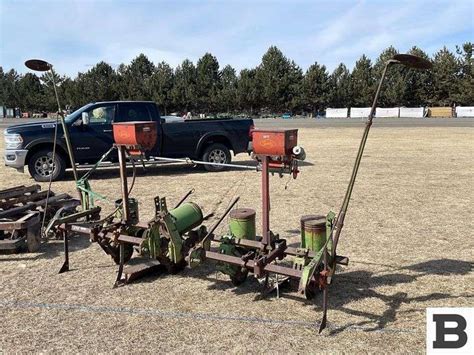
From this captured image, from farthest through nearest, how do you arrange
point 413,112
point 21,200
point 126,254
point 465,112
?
1. point 413,112
2. point 465,112
3. point 21,200
4. point 126,254

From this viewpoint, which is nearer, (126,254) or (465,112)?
(126,254)

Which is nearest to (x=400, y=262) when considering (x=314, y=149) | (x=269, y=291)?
(x=269, y=291)

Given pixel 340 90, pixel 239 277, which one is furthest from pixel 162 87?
pixel 239 277

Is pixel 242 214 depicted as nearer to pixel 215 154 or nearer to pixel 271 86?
pixel 215 154

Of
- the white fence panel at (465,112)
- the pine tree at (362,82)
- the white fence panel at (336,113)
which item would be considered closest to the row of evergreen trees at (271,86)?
the pine tree at (362,82)

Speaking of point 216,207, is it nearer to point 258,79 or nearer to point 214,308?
point 214,308

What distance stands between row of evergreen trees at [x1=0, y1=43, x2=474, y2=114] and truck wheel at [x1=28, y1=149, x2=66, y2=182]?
2759 inches

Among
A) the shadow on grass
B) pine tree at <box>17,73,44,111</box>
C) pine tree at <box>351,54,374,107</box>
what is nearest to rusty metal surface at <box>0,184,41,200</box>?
the shadow on grass

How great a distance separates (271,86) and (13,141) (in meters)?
72.9

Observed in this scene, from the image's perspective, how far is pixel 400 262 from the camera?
5.26 meters

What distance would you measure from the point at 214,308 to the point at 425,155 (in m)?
13.4

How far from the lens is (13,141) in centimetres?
1084

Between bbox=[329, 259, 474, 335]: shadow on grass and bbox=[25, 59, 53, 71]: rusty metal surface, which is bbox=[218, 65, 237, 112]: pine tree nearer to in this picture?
bbox=[25, 59, 53, 71]: rusty metal surface

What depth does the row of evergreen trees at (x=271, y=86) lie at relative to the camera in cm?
7794
